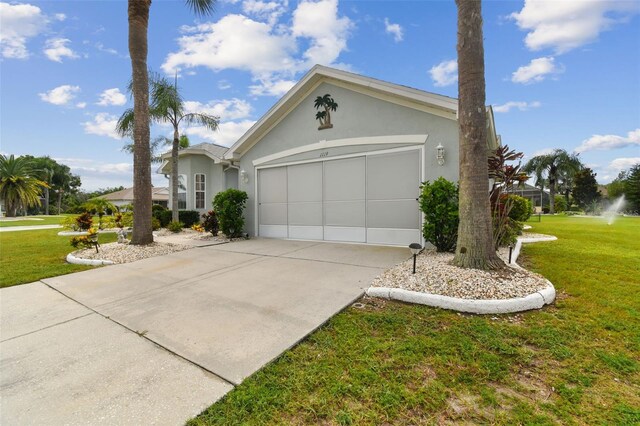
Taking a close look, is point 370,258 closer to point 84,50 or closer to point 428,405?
point 428,405

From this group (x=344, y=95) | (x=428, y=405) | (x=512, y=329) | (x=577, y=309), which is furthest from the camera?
(x=344, y=95)

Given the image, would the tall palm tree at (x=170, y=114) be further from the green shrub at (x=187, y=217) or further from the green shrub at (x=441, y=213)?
the green shrub at (x=441, y=213)

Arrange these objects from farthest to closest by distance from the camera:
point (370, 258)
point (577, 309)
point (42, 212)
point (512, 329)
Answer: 1. point (42, 212)
2. point (370, 258)
3. point (577, 309)
4. point (512, 329)

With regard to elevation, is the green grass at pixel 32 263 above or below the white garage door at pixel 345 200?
below

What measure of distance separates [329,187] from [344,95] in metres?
2.93

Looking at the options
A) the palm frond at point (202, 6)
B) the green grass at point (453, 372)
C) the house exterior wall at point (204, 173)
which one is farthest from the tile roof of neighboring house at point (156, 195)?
the green grass at point (453, 372)

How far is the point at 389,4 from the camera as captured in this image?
9133 mm

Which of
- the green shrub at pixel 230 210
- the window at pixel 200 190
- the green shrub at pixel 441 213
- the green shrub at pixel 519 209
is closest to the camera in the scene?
the green shrub at pixel 441 213

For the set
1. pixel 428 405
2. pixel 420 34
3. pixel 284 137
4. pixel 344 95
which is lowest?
pixel 428 405

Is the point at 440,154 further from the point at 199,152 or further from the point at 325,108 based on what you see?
the point at 199,152

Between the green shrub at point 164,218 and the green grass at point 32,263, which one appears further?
the green shrub at point 164,218

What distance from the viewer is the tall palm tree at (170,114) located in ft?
42.9

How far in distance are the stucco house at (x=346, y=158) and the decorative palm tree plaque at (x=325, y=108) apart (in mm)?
73

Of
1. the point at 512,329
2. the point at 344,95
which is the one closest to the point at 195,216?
the point at 344,95
